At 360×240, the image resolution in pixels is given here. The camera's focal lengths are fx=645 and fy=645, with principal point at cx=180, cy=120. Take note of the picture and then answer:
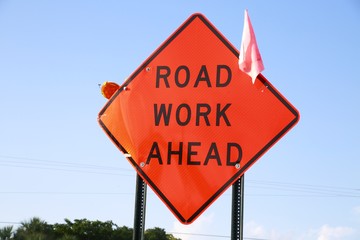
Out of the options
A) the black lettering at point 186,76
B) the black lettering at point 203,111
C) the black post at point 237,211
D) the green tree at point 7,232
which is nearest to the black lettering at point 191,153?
the black lettering at point 203,111

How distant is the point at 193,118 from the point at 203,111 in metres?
0.09

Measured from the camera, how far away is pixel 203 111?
491 cm

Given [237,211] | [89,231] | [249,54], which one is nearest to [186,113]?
[249,54]

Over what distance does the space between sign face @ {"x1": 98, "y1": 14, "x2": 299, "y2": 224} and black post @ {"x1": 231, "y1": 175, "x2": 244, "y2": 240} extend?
0.59 feet

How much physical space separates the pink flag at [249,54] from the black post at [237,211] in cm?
80

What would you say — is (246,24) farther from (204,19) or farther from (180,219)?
(180,219)

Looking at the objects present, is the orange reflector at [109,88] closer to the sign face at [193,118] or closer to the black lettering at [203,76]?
the sign face at [193,118]

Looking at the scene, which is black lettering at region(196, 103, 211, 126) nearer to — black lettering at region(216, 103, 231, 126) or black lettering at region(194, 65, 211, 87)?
black lettering at region(216, 103, 231, 126)

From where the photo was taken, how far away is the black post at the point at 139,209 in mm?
5051

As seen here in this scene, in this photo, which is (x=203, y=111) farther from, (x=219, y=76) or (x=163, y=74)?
(x=163, y=74)

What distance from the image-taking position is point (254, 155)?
471 centimetres

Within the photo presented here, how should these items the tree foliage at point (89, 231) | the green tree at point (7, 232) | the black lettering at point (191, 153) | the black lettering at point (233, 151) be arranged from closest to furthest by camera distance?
1. the black lettering at point (233, 151)
2. the black lettering at point (191, 153)
3. the green tree at point (7, 232)
4. the tree foliage at point (89, 231)

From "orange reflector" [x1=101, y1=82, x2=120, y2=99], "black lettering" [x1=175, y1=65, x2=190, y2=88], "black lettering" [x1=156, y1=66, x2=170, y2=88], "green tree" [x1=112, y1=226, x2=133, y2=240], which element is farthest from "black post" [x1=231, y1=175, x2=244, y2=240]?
"green tree" [x1=112, y1=226, x2=133, y2=240]

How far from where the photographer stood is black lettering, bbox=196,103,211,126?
16.1 ft
